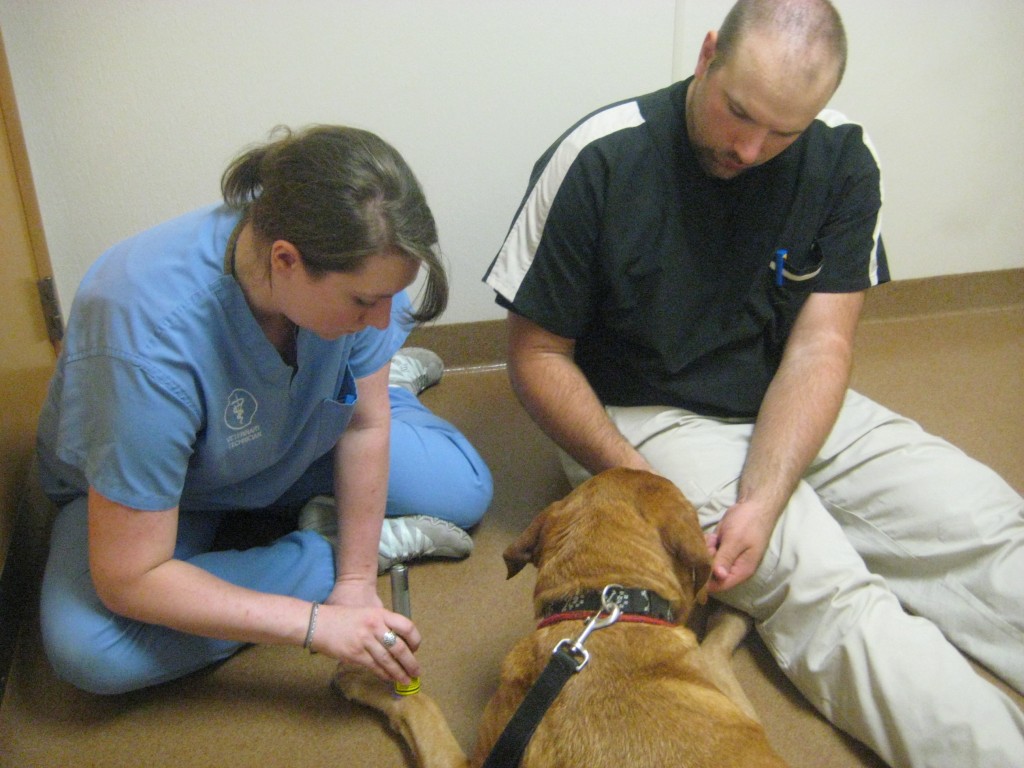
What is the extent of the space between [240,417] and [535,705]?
63cm

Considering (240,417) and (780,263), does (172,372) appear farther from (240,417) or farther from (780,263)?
(780,263)

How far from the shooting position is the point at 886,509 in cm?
161

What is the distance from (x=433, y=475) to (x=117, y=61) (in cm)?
122

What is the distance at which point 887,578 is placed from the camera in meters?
1.62

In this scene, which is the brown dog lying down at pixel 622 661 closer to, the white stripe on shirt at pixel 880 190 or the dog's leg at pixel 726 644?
the dog's leg at pixel 726 644

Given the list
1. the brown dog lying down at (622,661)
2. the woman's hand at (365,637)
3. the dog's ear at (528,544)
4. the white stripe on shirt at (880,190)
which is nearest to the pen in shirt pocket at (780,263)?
the white stripe on shirt at (880,190)

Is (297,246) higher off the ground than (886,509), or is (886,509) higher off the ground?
(297,246)

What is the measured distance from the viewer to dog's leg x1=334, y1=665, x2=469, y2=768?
134cm

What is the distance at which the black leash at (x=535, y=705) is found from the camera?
3.40 feet

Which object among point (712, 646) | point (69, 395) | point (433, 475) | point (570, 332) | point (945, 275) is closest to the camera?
point (69, 395)

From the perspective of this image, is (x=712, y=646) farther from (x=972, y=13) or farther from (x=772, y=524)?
(x=972, y=13)

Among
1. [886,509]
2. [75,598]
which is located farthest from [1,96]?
[886,509]

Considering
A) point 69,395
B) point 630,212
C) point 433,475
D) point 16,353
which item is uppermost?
point 630,212

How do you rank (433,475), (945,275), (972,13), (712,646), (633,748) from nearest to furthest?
(633,748), (712,646), (433,475), (972,13), (945,275)
